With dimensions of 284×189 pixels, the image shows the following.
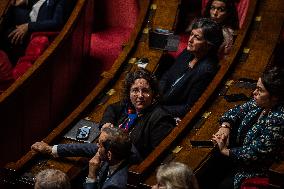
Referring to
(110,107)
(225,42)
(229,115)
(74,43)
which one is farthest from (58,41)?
(229,115)

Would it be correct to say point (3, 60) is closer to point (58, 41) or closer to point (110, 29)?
point (58, 41)

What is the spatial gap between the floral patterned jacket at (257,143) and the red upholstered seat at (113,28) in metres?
1.04

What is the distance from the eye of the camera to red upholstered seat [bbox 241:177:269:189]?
5.44 feet

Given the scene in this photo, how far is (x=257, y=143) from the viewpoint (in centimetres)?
171

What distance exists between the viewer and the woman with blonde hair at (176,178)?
1.46 m

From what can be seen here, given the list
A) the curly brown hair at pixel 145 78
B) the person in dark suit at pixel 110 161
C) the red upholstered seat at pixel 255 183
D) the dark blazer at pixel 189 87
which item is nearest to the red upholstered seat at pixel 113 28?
the dark blazer at pixel 189 87

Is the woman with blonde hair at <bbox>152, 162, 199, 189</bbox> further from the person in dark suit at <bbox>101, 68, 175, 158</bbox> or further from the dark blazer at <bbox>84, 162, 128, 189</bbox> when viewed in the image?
the person in dark suit at <bbox>101, 68, 175, 158</bbox>

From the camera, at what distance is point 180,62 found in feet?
7.34

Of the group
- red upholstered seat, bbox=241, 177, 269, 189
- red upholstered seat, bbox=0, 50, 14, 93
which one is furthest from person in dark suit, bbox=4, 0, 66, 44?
red upholstered seat, bbox=241, 177, 269, 189

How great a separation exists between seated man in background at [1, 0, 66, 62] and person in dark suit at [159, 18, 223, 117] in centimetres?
64

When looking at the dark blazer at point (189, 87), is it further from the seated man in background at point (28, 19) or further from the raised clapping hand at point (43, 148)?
the seated man in background at point (28, 19)

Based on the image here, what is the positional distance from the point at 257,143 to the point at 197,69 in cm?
48

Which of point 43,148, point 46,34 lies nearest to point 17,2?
point 46,34

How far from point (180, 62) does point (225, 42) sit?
206mm
